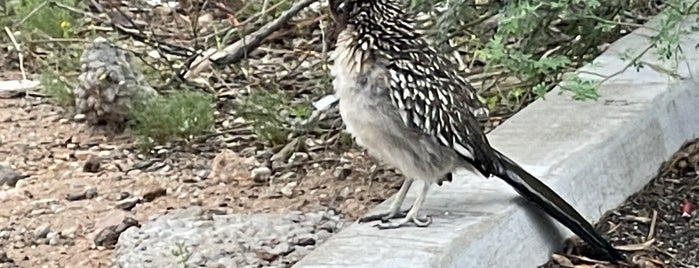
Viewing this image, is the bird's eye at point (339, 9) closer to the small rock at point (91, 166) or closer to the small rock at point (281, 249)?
the small rock at point (281, 249)

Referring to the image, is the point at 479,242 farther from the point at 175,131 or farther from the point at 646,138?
the point at 175,131

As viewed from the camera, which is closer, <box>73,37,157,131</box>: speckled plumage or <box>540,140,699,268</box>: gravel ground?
<box>540,140,699,268</box>: gravel ground

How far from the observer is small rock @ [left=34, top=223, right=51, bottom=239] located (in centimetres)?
531

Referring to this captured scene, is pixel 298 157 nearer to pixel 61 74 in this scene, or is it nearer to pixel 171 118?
pixel 171 118

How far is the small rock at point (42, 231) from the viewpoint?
531 cm

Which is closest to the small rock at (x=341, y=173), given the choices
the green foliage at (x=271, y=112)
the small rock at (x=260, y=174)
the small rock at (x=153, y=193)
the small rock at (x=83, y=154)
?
the small rock at (x=260, y=174)

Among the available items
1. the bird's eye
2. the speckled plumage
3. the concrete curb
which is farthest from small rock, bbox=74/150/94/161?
the bird's eye

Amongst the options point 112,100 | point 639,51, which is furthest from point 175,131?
point 639,51

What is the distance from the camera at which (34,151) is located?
21.0 feet

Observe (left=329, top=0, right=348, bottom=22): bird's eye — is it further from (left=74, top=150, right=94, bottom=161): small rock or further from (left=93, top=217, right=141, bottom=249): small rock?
(left=74, top=150, right=94, bottom=161): small rock

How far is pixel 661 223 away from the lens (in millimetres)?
4871

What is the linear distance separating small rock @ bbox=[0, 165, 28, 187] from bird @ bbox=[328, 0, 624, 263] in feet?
7.24

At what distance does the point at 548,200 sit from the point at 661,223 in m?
0.70

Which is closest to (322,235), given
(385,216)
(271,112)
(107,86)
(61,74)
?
(385,216)
